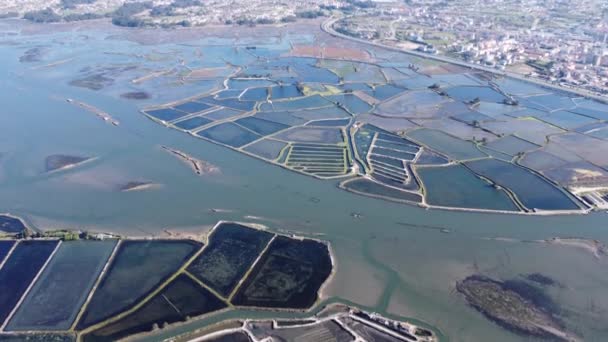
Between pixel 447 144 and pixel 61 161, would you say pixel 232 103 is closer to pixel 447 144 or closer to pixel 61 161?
pixel 61 161

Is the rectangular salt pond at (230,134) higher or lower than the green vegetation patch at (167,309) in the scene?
higher

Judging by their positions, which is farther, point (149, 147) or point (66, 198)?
point (149, 147)

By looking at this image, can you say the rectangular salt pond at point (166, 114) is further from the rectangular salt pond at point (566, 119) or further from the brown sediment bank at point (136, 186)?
the rectangular salt pond at point (566, 119)

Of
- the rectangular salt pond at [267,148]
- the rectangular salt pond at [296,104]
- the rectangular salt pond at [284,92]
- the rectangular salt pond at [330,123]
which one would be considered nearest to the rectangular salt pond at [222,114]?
the rectangular salt pond at [296,104]

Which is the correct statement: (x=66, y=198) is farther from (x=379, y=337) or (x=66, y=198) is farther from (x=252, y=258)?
(x=379, y=337)

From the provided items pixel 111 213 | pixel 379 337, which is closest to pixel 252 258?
pixel 379 337
